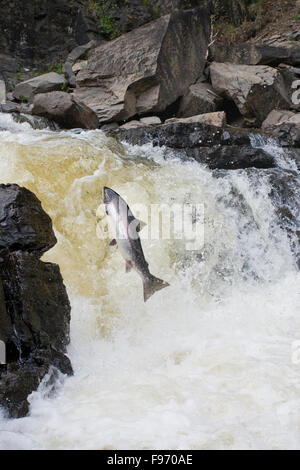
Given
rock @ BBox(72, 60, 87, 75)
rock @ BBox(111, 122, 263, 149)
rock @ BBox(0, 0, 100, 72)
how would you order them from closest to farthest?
rock @ BBox(111, 122, 263, 149) < rock @ BBox(72, 60, 87, 75) < rock @ BBox(0, 0, 100, 72)

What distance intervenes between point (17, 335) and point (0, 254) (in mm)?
598

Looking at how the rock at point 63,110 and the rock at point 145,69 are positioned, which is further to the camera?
the rock at point 145,69

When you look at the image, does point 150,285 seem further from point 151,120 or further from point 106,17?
point 106,17

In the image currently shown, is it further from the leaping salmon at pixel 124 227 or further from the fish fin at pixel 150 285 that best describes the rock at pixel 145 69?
the fish fin at pixel 150 285

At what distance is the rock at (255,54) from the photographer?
11.4 metres

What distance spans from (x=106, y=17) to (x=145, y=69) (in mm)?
4742

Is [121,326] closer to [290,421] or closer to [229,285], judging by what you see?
[229,285]

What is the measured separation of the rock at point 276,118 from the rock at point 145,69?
5.73 ft

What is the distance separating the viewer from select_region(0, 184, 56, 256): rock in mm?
3602

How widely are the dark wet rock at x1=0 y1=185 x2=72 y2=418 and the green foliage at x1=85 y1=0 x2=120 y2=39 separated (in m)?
10.6

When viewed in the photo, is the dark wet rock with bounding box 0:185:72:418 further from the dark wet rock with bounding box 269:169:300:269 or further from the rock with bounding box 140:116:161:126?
the rock with bounding box 140:116:161:126

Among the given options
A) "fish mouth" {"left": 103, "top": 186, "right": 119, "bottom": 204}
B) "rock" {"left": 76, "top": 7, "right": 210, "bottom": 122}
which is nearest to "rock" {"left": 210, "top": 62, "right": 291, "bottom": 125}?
"rock" {"left": 76, "top": 7, "right": 210, "bottom": 122}

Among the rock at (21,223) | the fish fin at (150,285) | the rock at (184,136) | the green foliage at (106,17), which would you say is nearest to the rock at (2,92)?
the green foliage at (106,17)

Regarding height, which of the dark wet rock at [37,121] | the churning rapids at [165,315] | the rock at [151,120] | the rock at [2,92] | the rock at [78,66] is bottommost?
the churning rapids at [165,315]
